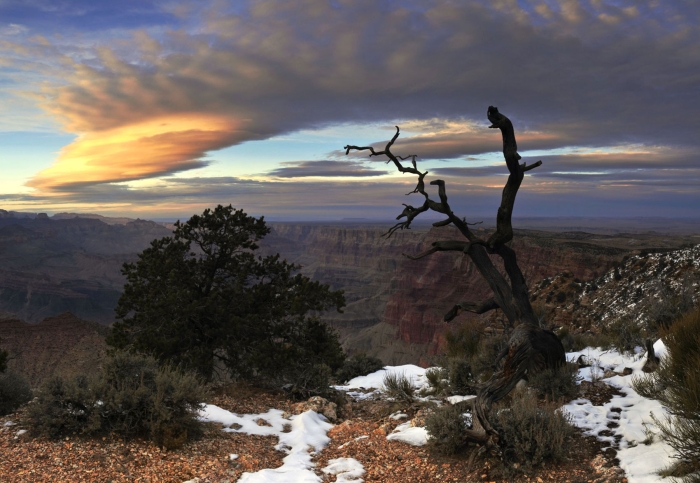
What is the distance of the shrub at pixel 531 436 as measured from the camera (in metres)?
5.94

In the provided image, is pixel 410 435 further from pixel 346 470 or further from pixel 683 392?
pixel 683 392

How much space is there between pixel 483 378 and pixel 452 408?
409 centimetres

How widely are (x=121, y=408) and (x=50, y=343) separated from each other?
177ft

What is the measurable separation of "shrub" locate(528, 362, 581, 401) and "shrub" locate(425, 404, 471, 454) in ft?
7.97

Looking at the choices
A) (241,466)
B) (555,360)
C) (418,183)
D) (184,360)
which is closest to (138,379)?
(241,466)

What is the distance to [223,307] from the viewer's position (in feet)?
45.1

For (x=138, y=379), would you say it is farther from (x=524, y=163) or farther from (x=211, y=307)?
(x=524, y=163)

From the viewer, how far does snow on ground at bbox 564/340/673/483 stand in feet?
18.4

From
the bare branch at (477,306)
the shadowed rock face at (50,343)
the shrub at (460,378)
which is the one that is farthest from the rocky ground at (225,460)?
the shadowed rock face at (50,343)

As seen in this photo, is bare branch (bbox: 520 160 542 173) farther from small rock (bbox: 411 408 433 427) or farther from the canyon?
small rock (bbox: 411 408 433 427)

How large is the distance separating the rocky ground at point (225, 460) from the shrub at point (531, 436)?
19 centimetres

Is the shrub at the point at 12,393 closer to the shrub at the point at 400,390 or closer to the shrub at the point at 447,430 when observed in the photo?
the shrub at the point at 400,390

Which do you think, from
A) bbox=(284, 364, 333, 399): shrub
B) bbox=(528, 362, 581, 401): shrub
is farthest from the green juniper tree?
bbox=(528, 362, 581, 401): shrub

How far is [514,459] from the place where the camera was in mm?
6102
